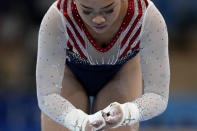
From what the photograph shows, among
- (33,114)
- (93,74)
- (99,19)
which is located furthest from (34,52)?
(99,19)

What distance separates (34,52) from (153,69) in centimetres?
320

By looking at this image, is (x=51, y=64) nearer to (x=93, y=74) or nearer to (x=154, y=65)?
(x=93, y=74)

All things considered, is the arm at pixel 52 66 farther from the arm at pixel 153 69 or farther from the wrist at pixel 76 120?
the arm at pixel 153 69

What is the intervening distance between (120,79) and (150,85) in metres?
0.28

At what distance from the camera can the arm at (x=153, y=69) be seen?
5.90 ft

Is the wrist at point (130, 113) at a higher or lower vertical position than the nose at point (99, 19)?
lower

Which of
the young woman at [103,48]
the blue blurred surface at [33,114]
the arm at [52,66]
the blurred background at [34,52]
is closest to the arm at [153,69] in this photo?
the young woman at [103,48]

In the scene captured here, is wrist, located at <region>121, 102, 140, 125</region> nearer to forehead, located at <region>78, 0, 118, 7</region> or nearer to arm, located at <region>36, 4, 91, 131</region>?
arm, located at <region>36, 4, 91, 131</region>

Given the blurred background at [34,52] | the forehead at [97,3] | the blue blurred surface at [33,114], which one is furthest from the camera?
the blurred background at [34,52]

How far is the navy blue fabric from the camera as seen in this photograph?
2062mm

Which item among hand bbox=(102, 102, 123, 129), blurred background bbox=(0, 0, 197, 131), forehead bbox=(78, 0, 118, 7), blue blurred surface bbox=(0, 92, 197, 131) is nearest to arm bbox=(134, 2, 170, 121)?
hand bbox=(102, 102, 123, 129)

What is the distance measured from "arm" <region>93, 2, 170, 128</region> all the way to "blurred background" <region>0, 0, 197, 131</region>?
2.26 meters

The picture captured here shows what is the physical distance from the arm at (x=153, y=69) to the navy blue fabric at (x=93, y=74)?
0.79ft

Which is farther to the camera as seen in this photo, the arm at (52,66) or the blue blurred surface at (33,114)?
the blue blurred surface at (33,114)
